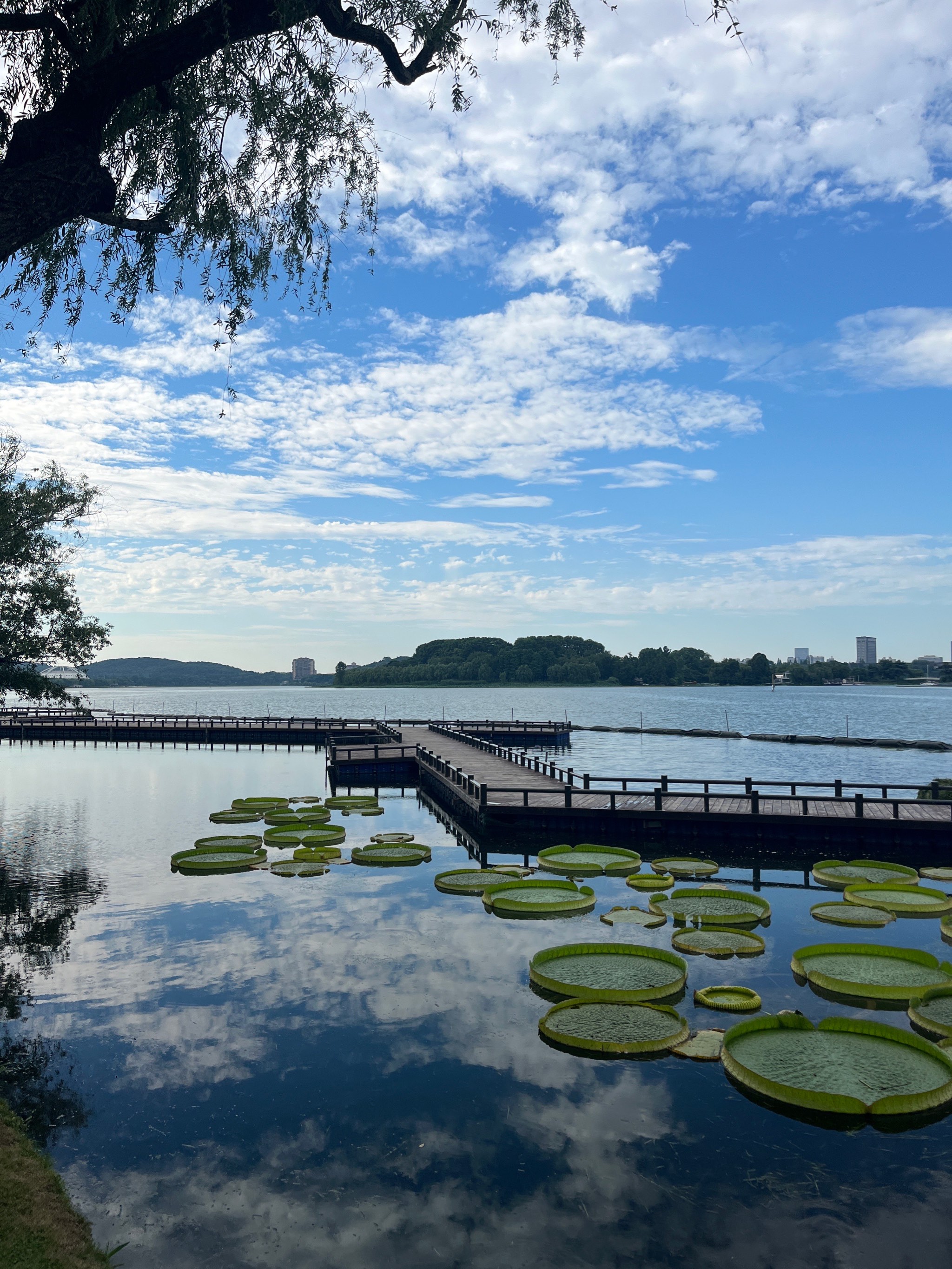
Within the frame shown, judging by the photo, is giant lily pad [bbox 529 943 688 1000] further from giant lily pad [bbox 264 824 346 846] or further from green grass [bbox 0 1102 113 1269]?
giant lily pad [bbox 264 824 346 846]

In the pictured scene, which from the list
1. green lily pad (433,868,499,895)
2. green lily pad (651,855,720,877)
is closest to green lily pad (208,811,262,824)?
green lily pad (433,868,499,895)

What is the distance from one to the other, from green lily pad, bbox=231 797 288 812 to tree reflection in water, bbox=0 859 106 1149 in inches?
390

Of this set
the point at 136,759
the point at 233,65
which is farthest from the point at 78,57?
the point at 136,759

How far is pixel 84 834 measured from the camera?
3134cm

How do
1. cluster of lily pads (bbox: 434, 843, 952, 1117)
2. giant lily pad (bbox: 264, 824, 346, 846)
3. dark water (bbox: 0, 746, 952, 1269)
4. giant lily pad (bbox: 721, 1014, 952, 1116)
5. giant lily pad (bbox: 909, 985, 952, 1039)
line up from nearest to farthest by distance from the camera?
dark water (bbox: 0, 746, 952, 1269), giant lily pad (bbox: 721, 1014, 952, 1116), cluster of lily pads (bbox: 434, 843, 952, 1117), giant lily pad (bbox: 909, 985, 952, 1039), giant lily pad (bbox: 264, 824, 346, 846)

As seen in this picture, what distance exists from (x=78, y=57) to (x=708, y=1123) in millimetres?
13406

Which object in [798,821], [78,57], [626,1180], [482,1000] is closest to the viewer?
[78,57]

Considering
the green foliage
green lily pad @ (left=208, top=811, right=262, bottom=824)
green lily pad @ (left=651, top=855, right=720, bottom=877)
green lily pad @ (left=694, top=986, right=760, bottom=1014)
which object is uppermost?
the green foliage

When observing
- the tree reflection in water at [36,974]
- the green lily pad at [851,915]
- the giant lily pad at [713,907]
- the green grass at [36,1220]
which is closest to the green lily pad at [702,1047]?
the giant lily pad at [713,907]

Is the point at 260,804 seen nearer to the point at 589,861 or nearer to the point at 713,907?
the point at 589,861

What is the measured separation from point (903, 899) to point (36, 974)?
19340mm

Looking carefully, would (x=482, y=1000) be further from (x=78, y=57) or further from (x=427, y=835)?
(x=427, y=835)

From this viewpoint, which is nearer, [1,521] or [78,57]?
[78,57]

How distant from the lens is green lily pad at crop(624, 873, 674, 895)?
2120 centimetres
